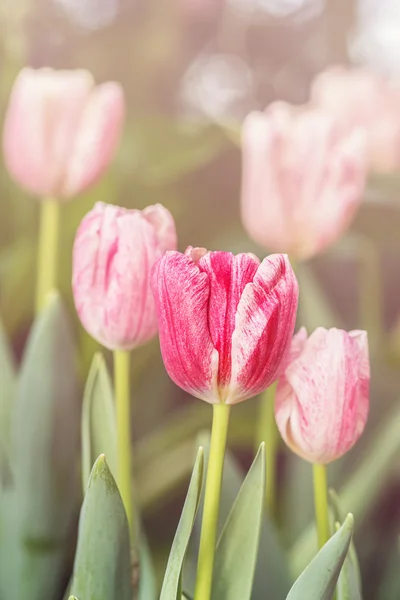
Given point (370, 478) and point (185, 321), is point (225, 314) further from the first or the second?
point (370, 478)

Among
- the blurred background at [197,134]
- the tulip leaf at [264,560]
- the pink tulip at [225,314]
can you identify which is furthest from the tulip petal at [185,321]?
the blurred background at [197,134]

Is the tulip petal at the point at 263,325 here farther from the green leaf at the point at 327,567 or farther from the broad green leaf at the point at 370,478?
the broad green leaf at the point at 370,478

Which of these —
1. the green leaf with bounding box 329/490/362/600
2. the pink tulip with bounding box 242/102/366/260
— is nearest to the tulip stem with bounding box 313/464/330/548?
the green leaf with bounding box 329/490/362/600

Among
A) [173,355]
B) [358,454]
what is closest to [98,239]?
[173,355]

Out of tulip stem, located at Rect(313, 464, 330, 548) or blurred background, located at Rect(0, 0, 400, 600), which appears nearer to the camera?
tulip stem, located at Rect(313, 464, 330, 548)

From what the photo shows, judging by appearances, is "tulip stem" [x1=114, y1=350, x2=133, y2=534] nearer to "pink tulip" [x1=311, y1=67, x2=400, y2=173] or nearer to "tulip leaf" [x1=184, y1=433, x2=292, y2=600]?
"tulip leaf" [x1=184, y1=433, x2=292, y2=600]

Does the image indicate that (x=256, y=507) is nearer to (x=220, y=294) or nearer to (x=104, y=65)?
(x=220, y=294)
